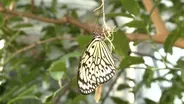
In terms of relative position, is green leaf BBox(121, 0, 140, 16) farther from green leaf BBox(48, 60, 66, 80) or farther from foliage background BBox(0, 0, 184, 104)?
green leaf BBox(48, 60, 66, 80)

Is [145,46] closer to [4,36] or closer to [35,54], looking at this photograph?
[35,54]

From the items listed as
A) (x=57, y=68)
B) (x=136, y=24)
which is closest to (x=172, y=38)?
(x=136, y=24)

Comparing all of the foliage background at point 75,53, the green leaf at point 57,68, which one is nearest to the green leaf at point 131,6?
the foliage background at point 75,53

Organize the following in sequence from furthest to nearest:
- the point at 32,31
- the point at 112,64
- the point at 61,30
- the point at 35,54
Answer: the point at 32,31 → the point at 35,54 → the point at 61,30 → the point at 112,64

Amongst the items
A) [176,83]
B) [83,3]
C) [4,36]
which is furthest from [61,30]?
[83,3]

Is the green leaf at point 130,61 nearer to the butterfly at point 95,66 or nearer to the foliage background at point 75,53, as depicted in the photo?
the foliage background at point 75,53

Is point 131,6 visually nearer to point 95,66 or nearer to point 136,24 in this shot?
point 136,24
